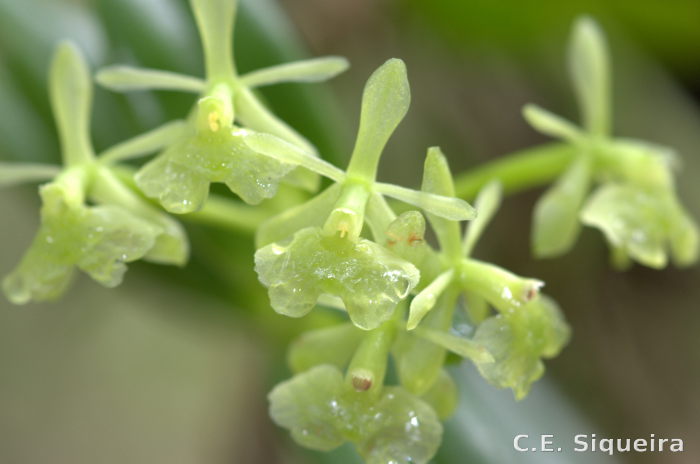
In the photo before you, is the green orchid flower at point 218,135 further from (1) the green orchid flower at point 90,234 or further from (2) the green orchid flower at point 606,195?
(2) the green orchid flower at point 606,195

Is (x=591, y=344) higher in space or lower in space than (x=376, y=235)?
higher

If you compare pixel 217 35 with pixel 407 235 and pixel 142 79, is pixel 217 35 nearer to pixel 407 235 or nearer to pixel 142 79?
pixel 142 79

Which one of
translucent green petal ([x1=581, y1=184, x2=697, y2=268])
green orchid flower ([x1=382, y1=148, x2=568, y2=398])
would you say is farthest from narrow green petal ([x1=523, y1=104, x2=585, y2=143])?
green orchid flower ([x1=382, y1=148, x2=568, y2=398])

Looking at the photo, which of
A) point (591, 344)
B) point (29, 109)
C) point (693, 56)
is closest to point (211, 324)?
point (29, 109)

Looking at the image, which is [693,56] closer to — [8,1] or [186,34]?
[186,34]

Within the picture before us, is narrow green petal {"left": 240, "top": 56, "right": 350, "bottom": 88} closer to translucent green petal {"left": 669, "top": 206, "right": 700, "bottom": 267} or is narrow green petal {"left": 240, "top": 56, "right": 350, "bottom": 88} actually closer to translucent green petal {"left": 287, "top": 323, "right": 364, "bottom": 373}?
translucent green petal {"left": 287, "top": 323, "right": 364, "bottom": 373}

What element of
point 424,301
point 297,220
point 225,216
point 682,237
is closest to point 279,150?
point 297,220
